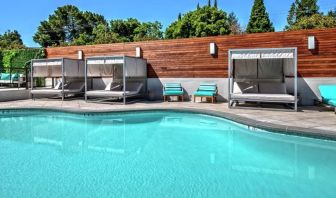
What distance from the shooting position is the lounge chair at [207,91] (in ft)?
35.9

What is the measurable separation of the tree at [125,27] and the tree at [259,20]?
1556 cm

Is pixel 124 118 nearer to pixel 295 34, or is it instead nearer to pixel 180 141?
pixel 180 141

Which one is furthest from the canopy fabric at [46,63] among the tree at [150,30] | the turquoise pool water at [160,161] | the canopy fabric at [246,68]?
the tree at [150,30]

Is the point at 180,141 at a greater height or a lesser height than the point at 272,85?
lesser

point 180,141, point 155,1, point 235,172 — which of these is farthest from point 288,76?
point 155,1

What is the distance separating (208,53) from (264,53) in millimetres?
3157

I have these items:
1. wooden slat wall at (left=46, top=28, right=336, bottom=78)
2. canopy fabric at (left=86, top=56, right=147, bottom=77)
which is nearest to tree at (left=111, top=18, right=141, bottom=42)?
wooden slat wall at (left=46, top=28, right=336, bottom=78)

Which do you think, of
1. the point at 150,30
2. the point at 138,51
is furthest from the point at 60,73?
the point at 150,30

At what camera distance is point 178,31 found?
112ft

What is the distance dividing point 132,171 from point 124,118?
14.8 ft

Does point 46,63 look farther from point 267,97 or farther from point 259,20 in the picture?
point 259,20

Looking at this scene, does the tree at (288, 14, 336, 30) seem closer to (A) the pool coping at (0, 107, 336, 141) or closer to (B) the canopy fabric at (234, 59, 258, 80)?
(B) the canopy fabric at (234, 59, 258, 80)

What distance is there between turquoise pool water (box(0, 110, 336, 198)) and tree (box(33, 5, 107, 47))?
36.2m

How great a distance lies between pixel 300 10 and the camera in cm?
3709
